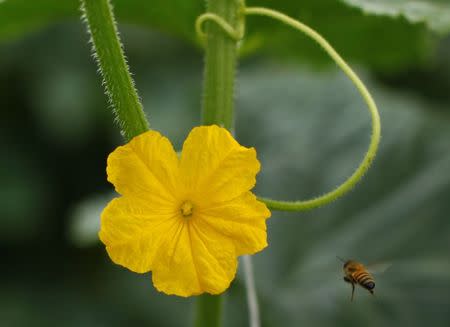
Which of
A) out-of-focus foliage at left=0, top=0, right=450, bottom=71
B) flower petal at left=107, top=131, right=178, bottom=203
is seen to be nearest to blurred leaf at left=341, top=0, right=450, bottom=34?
out-of-focus foliage at left=0, top=0, right=450, bottom=71

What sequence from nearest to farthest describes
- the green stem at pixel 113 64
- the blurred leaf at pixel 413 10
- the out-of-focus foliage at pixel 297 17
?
the green stem at pixel 113 64
the blurred leaf at pixel 413 10
the out-of-focus foliage at pixel 297 17

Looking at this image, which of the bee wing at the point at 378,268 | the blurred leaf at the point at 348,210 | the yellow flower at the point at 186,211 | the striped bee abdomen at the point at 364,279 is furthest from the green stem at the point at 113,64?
the blurred leaf at the point at 348,210

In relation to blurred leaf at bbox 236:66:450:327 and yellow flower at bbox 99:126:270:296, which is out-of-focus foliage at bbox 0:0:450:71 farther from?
yellow flower at bbox 99:126:270:296

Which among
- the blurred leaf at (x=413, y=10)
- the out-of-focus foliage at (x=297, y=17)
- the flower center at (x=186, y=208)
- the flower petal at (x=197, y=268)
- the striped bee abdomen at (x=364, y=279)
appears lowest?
the flower petal at (x=197, y=268)

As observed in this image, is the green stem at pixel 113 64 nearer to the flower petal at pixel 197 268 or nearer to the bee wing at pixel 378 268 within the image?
the flower petal at pixel 197 268

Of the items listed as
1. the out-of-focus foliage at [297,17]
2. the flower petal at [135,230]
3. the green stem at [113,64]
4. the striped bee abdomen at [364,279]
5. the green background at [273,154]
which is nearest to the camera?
the flower petal at [135,230]

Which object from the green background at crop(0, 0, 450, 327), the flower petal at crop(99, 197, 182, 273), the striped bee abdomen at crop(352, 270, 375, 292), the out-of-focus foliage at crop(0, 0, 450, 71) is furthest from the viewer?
the green background at crop(0, 0, 450, 327)

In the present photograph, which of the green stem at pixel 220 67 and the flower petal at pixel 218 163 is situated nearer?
the flower petal at pixel 218 163

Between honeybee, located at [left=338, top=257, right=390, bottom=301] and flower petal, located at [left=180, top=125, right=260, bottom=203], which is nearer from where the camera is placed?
flower petal, located at [left=180, top=125, right=260, bottom=203]
